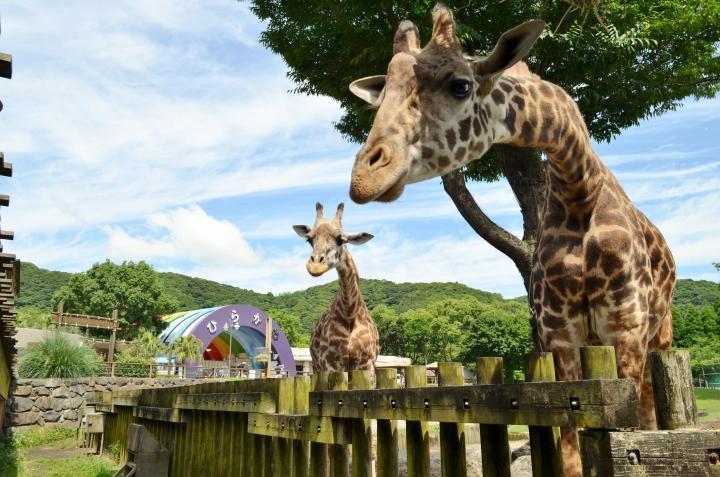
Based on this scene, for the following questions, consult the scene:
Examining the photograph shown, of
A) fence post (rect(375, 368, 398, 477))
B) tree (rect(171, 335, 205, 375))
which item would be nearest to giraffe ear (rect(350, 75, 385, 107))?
fence post (rect(375, 368, 398, 477))

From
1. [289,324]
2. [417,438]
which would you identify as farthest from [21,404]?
[289,324]

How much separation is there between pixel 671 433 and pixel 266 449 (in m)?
3.36

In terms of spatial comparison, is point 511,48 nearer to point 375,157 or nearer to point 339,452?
point 375,157

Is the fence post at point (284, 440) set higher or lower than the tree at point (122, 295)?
lower

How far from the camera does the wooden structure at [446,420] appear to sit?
211cm

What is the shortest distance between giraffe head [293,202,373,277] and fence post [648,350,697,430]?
5.13 meters

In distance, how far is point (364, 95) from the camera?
12.8ft

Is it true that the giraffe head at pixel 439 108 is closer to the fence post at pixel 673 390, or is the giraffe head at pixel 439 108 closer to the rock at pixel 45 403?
the fence post at pixel 673 390

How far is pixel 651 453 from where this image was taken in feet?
6.86

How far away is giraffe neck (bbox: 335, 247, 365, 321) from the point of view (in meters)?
7.85

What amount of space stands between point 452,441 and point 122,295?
5635cm

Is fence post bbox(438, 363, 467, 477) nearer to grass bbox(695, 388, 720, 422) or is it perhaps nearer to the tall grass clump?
grass bbox(695, 388, 720, 422)

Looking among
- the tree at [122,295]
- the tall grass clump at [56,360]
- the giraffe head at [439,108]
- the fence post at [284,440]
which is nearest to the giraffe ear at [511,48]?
the giraffe head at [439,108]

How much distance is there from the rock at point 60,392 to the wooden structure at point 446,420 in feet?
46.8
